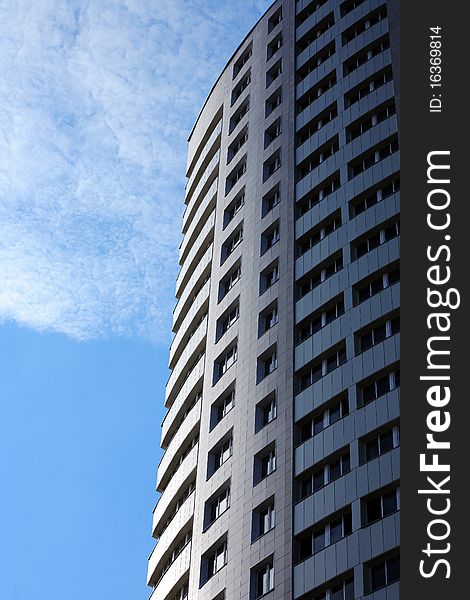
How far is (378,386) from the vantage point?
42906 millimetres

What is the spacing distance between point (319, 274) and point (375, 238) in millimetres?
3329

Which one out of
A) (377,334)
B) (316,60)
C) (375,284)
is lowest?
(377,334)

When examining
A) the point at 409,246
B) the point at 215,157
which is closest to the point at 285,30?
the point at 215,157

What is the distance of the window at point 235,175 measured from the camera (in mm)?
61719

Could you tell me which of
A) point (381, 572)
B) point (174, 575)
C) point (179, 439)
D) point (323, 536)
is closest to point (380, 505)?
point (381, 572)

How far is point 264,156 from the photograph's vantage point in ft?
193

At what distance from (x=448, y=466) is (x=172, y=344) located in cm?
3709

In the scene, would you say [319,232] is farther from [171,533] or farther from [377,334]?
[171,533]

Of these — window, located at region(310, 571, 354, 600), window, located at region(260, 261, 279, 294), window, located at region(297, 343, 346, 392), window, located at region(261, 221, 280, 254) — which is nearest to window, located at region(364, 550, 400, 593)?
window, located at region(310, 571, 354, 600)

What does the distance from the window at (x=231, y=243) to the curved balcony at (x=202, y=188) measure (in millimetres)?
7890

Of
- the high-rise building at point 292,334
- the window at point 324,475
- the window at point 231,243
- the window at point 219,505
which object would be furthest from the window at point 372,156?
the window at point 219,505

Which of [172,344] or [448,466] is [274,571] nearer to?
[448,466]

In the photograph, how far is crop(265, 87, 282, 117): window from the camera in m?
61.2

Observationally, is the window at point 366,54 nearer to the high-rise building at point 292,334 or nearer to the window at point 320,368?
the high-rise building at point 292,334
